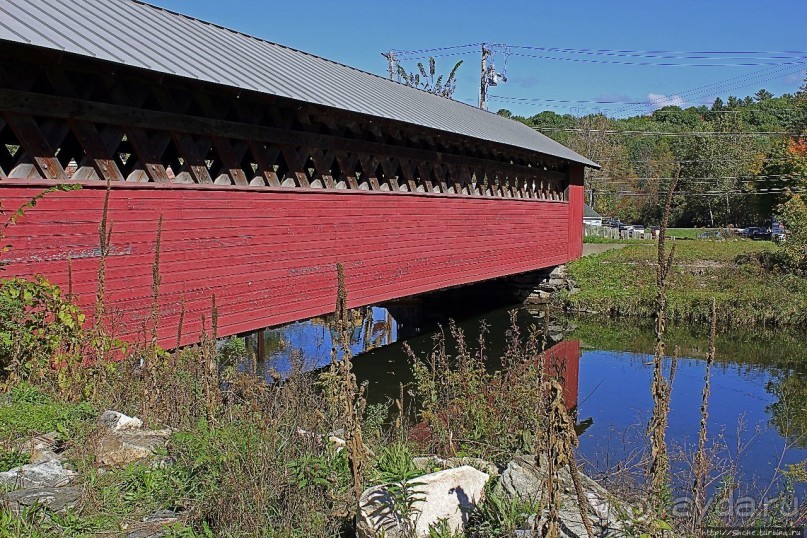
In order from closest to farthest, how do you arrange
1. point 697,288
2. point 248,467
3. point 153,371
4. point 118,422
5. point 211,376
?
point 248,467 < point 118,422 < point 211,376 < point 153,371 < point 697,288

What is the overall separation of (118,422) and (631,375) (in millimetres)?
10093

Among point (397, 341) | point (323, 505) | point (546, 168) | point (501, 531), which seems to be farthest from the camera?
point (546, 168)

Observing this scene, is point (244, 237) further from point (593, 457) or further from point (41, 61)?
point (593, 457)

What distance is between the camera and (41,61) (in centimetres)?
633

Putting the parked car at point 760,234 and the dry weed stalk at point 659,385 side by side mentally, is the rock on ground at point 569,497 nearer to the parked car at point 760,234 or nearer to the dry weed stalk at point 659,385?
the dry weed stalk at point 659,385

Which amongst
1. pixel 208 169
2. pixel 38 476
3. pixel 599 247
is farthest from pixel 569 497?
pixel 599 247

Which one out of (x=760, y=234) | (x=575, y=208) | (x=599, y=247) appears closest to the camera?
(x=575, y=208)

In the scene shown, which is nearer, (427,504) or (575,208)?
(427,504)

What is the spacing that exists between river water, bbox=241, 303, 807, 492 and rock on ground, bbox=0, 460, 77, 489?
2234 millimetres

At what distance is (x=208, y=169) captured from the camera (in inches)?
344

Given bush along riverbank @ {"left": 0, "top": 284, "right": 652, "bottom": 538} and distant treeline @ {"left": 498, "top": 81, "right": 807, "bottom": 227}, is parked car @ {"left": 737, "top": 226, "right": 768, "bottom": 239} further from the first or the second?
bush along riverbank @ {"left": 0, "top": 284, "right": 652, "bottom": 538}

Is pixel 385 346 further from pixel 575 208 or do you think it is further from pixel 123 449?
pixel 123 449

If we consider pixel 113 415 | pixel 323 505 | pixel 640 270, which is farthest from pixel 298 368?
pixel 640 270

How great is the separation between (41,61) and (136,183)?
1434 millimetres
